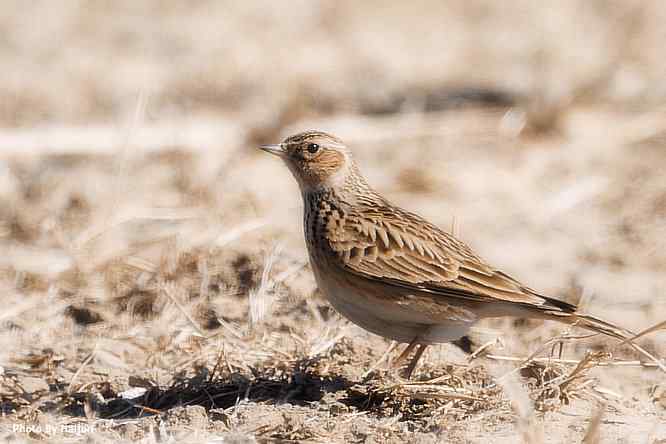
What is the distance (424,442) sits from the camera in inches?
181

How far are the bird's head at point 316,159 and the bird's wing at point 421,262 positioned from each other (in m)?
0.43

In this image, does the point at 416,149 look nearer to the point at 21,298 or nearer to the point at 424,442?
the point at 21,298

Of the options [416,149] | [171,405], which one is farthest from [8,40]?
[171,405]

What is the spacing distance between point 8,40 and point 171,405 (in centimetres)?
735

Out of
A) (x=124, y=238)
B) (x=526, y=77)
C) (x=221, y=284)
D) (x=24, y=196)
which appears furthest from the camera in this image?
(x=526, y=77)

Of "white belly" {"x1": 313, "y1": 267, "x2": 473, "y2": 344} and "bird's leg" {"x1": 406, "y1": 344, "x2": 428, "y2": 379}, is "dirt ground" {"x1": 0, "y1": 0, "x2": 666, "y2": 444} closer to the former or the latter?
"bird's leg" {"x1": 406, "y1": 344, "x2": 428, "y2": 379}

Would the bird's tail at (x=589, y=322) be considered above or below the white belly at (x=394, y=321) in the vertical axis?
above

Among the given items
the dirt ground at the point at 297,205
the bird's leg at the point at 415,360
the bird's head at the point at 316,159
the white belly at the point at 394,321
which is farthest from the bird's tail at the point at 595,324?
the bird's head at the point at 316,159

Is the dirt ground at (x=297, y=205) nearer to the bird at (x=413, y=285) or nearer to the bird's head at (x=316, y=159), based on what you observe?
the bird at (x=413, y=285)

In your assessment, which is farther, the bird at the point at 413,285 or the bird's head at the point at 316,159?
the bird's head at the point at 316,159

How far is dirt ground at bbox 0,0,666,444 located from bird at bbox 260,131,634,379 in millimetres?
249

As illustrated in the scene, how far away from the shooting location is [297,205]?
330 inches

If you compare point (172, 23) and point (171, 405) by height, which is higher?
A: point (172, 23)

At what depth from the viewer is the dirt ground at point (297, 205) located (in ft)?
16.6
